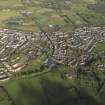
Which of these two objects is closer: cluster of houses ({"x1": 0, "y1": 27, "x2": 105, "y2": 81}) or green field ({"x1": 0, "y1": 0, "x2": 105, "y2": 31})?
cluster of houses ({"x1": 0, "y1": 27, "x2": 105, "y2": 81})

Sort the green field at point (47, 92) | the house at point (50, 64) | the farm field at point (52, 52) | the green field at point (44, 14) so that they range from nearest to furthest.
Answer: the green field at point (47, 92), the farm field at point (52, 52), the house at point (50, 64), the green field at point (44, 14)

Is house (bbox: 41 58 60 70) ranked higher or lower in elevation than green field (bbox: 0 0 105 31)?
lower

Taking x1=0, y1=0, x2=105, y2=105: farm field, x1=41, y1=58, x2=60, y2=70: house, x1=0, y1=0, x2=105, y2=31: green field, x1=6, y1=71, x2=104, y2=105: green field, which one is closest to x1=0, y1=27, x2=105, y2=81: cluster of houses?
x1=0, y1=0, x2=105, y2=105: farm field

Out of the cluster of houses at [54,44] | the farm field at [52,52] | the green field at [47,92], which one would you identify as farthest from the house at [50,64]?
the green field at [47,92]

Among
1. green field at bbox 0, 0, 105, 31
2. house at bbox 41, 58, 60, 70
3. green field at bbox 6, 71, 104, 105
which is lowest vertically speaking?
green field at bbox 6, 71, 104, 105

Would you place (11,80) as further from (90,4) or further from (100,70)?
(90,4)

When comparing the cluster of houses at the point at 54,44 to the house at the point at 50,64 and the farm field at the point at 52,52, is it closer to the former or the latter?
the farm field at the point at 52,52

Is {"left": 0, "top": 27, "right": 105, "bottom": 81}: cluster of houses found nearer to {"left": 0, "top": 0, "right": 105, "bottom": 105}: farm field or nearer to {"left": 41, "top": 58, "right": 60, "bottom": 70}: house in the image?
{"left": 0, "top": 0, "right": 105, "bottom": 105}: farm field

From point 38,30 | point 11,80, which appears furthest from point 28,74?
point 38,30
